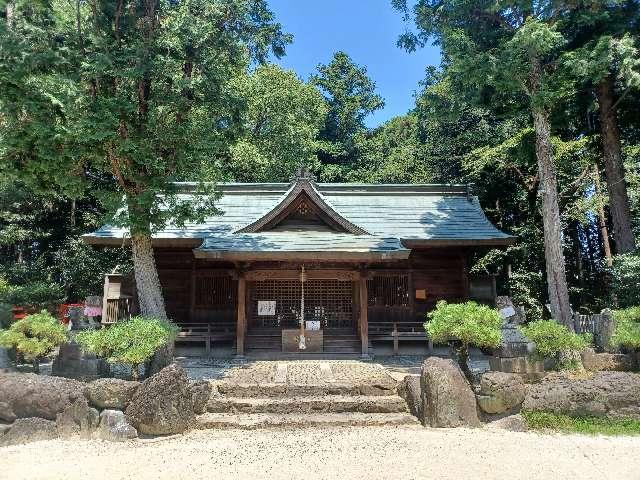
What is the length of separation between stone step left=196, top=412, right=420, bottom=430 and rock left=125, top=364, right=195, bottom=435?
0.43 metres

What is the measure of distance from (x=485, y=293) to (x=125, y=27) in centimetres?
1303

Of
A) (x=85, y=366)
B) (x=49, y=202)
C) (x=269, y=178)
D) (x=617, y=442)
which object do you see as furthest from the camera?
(x=269, y=178)

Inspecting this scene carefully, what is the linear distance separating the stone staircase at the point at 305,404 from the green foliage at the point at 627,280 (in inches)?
299

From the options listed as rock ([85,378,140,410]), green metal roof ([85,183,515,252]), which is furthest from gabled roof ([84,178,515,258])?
rock ([85,378,140,410])

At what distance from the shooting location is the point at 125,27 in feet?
32.5

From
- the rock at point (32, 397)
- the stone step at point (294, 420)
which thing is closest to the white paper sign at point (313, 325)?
the stone step at point (294, 420)

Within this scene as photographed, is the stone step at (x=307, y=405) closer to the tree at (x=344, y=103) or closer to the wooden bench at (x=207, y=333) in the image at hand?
the wooden bench at (x=207, y=333)

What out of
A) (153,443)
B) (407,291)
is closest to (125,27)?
(153,443)

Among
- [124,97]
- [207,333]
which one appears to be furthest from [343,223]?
[124,97]

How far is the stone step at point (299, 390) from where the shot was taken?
8375 mm

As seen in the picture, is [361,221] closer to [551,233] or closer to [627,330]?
[551,233]

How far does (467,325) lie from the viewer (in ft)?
24.9

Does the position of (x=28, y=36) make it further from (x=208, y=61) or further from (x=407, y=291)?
(x=407, y=291)

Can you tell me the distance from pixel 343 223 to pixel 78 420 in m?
9.12
